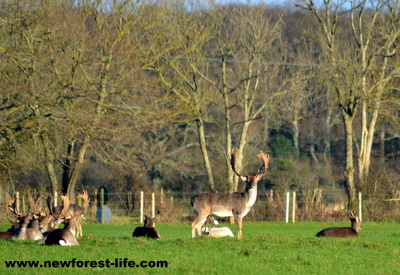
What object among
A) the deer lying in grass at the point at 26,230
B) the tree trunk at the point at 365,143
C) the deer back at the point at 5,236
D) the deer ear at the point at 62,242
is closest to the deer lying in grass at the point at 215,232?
the deer ear at the point at 62,242

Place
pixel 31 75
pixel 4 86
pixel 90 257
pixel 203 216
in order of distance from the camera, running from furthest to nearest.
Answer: pixel 31 75 < pixel 4 86 < pixel 203 216 < pixel 90 257

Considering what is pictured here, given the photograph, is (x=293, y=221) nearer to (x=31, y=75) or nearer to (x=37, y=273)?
(x=31, y=75)

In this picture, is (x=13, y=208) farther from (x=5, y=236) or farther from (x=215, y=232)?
(x=215, y=232)

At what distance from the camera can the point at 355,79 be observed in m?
34.6

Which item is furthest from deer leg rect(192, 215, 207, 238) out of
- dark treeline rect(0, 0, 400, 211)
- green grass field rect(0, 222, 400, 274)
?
dark treeline rect(0, 0, 400, 211)

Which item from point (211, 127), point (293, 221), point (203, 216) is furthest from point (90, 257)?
point (211, 127)

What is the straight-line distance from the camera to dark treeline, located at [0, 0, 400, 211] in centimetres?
2375

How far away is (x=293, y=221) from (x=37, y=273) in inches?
872

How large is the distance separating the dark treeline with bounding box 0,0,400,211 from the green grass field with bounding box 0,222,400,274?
25.4 feet

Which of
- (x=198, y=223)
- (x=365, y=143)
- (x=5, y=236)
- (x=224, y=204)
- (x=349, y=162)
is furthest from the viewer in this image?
(x=365, y=143)

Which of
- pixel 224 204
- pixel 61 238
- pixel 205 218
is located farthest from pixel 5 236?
pixel 224 204

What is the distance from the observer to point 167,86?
32906mm

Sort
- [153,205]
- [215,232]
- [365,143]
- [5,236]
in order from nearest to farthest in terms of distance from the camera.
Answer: [215,232]
[5,236]
[153,205]
[365,143]

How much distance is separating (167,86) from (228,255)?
1962 centimetres
